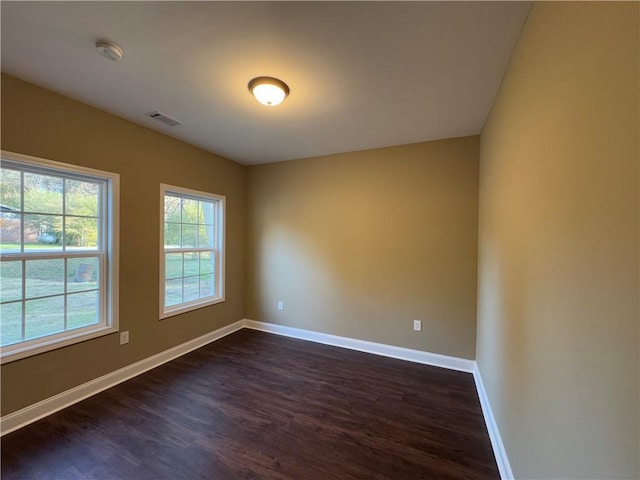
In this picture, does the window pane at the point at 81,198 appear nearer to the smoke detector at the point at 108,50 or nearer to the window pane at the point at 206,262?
the smoke detector at the point at 108,50

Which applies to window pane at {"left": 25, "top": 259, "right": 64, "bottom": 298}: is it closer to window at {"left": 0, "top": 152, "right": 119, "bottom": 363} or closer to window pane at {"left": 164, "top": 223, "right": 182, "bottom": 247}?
window at {"left": 0, "top": 152, "right": 119, "bottom": 363}

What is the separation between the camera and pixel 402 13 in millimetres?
1324

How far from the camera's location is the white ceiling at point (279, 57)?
1345mm

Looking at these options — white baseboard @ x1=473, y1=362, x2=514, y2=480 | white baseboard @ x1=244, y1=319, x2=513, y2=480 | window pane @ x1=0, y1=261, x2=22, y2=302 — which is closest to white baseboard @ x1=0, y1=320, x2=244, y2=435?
window pane @ x1=0, y1=261, x2=22, y2=302

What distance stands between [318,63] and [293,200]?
85.6 inches

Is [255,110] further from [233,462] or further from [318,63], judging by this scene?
[233,462]

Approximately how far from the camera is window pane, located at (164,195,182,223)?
10.1 feet

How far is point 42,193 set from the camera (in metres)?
2.12

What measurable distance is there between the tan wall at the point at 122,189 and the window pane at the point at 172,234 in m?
0.18

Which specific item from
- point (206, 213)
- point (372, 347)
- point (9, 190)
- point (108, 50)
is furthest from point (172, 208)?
point (372, 347)

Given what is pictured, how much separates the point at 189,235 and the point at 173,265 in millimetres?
439

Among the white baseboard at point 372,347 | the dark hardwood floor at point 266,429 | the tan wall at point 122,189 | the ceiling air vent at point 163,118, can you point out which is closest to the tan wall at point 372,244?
the white baseboard at point 372,347

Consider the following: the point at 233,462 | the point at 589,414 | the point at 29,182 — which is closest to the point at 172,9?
the point at 29,182

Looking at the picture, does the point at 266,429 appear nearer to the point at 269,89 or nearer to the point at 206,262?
the point at 206,262
